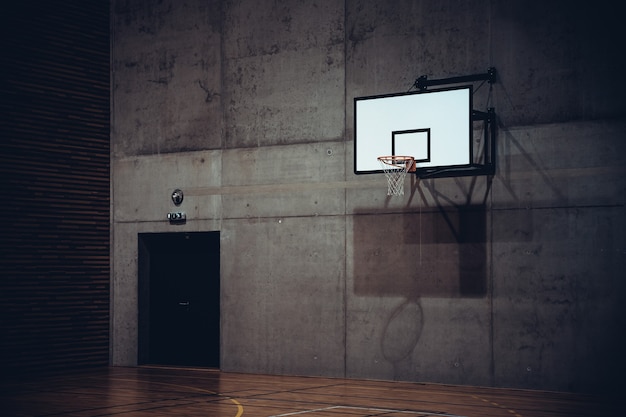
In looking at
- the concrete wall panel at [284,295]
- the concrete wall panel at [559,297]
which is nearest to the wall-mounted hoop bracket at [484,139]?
the concrete wall panel at [559,297]

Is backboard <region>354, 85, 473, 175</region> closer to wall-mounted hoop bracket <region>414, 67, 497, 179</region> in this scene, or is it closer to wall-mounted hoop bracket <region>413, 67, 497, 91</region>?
wall-mounted hoop bracket <region>414, 67, 497, 179</region>

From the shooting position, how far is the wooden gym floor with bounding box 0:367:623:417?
1059 centimetres

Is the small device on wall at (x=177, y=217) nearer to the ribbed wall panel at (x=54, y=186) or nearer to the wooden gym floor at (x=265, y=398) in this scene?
the ribbed wall panel at (x=54, y=186)

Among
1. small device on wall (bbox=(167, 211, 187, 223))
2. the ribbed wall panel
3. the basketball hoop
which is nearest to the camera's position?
the basketball hoop

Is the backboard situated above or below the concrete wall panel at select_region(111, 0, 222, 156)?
below

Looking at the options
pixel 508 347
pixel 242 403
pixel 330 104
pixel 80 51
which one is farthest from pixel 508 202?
pixel 80 51

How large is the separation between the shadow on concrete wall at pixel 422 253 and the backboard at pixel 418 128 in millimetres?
1183

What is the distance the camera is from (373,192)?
14141 mm

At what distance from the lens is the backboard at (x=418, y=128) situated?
12445mm

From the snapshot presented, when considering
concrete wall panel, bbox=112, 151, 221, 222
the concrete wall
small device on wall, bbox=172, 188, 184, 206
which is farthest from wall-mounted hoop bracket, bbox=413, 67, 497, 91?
small device on wall, bbox=172, 188, 184, 206

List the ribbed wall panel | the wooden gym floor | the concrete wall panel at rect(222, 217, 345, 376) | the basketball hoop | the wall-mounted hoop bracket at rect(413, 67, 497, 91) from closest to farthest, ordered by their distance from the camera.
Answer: the wooden gym floor
the basketball hoop
the wall-mounted hoop bracket at rect(413, 67, 497, 91)
the concrete wall panel at rect(222, 217, 345, 376)
the ribbed wall panel

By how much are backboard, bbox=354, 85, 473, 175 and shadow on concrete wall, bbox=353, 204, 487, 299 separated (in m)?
1.18

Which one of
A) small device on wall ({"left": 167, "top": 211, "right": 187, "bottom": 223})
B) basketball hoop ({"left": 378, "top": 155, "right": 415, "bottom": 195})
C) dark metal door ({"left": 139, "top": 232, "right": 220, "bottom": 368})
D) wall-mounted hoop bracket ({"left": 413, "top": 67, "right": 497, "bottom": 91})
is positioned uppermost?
wall-mounted hoop bracket ({"left": 413, "top": 67, "right": 497, "bottom": 91})

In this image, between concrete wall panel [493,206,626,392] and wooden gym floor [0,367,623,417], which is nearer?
wooden gym floor [0,367,623,417]
